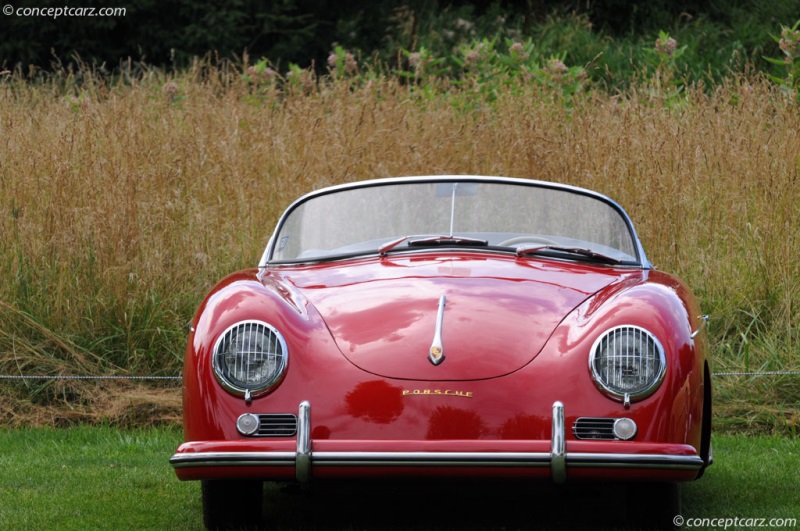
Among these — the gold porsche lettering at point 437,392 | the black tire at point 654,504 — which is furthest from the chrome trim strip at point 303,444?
the black tire at point 654,504

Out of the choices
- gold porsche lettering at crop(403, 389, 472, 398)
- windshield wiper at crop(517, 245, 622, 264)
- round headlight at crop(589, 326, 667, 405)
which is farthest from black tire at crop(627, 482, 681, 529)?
windshield wiper at crop(517, 245, 622, 264)

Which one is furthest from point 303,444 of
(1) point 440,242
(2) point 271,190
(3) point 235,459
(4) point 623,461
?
(2) point 271,190

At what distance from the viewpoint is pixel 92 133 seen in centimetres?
777

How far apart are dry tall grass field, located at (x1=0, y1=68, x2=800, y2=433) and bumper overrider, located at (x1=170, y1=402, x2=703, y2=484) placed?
279 cm

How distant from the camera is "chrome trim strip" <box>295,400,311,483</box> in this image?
10.1ft

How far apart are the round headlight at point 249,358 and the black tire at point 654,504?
1148mm

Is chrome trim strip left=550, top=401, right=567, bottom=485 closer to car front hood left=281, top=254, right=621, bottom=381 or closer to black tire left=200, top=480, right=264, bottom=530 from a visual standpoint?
car front hood left=281, top=254, right=621, bottom=381

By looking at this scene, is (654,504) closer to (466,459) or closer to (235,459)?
(466,459)

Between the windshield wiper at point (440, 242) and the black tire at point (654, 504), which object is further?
the windshield wiper at point (440, 242)

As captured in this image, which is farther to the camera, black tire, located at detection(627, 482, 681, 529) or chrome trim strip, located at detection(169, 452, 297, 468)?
black tire, located at detection(627, 482, 681, 529)

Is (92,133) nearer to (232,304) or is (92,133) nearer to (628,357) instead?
(232,304)

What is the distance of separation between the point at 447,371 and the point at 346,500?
44.7 inches

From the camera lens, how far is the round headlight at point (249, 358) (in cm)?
324

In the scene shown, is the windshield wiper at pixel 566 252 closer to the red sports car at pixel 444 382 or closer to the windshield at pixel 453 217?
the windshield at pixel 453 217
